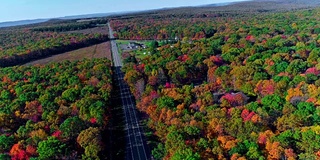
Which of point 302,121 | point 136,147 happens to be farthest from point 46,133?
point 302,121

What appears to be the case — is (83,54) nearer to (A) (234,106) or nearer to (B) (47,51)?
(B) (47,51)

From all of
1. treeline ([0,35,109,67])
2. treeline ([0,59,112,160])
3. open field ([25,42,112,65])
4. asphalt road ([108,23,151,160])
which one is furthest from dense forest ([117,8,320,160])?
treeline ([0,35,109,67])

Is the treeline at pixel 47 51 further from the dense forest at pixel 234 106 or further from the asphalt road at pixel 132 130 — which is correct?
the dense forest at pixel 234 106

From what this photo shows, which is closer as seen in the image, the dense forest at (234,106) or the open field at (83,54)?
the dense forest at (234,106)

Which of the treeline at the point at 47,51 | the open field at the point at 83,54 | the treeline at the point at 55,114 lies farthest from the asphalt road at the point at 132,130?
the treeline at the point at 47,51

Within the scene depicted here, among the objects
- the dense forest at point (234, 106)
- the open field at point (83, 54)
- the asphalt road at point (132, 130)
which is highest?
the dense forest at point (234, 106)

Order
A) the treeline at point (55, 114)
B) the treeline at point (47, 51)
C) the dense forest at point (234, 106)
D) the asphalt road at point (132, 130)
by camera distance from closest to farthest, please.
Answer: the dense forest at point (234, 106) → the treeline at point (55, 114) → the asphalt road at point (132, 130) → the treeline at point (47, 51)
